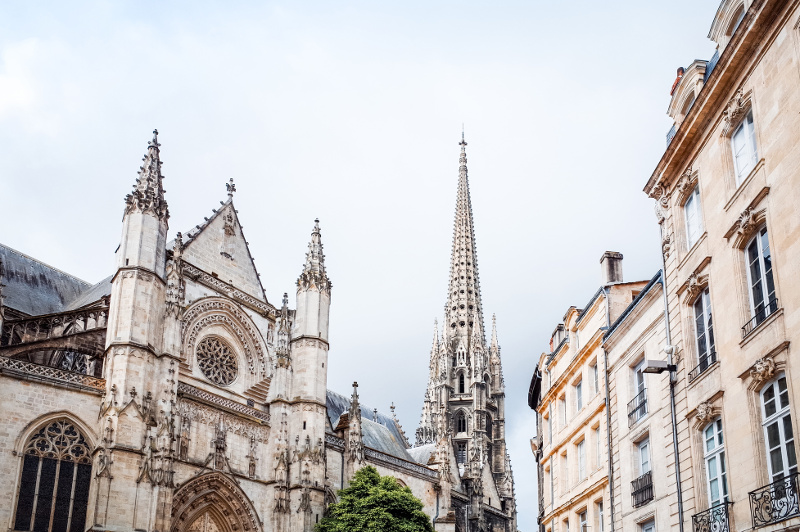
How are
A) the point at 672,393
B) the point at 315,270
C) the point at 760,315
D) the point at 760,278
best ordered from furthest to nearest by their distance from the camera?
the point at 315,270, the point at 672,393, the point at 760,278, the point at 760,315

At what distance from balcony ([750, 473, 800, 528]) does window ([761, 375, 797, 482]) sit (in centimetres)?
16

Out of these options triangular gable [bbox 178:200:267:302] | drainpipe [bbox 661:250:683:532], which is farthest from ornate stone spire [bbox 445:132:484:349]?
drainpipe [bbox 661:250:683:532]

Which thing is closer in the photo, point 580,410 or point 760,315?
point 760,315

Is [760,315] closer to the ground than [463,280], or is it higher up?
closer to the ground

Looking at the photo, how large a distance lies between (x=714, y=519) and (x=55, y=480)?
19.6 meters

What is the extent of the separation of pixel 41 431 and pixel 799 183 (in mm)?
22084

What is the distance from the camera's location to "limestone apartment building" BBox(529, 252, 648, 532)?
1902cm

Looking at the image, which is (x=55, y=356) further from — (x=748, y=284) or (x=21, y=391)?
(x=748, y=284)

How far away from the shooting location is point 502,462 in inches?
2378

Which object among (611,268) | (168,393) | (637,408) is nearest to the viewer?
(637,408)

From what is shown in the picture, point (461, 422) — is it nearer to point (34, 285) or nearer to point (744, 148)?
point (34, 285)

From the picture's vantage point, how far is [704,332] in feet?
43.3

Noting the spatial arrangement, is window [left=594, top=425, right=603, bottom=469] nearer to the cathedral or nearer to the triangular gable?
the cathedral

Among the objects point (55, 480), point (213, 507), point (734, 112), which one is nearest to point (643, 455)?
point (734, 112)
